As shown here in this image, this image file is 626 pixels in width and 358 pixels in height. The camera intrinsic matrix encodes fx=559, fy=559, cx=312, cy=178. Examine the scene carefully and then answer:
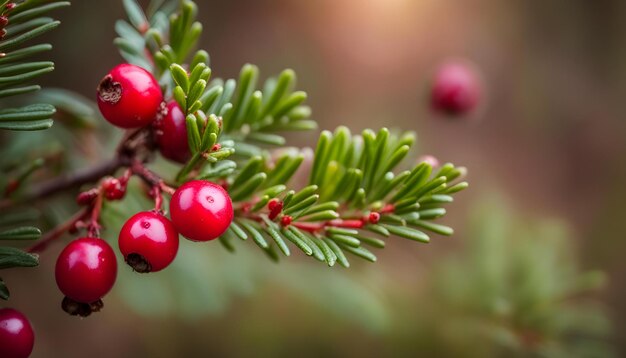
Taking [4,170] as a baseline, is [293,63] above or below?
above

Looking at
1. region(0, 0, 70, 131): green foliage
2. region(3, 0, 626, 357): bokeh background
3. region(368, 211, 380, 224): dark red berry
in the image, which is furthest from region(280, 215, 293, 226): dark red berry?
region(3, 0, 626, 357): bokeh background

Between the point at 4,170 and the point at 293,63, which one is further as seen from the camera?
the point at 293,63

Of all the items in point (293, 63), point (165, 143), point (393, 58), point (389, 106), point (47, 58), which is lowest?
point (47, 58)

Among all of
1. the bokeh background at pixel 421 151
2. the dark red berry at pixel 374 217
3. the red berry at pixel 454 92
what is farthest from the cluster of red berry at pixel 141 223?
the red berry at pixel 454 92

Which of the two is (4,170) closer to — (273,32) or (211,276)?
(211,276)

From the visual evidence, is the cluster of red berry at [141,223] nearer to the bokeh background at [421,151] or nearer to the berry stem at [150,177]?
the berry stem at [150,177]

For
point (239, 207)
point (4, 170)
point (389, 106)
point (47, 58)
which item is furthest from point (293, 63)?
point (239, 207)

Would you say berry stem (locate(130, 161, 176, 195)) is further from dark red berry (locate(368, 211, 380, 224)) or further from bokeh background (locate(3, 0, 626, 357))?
bokeh background (locate(3, 0, 626, 357))
